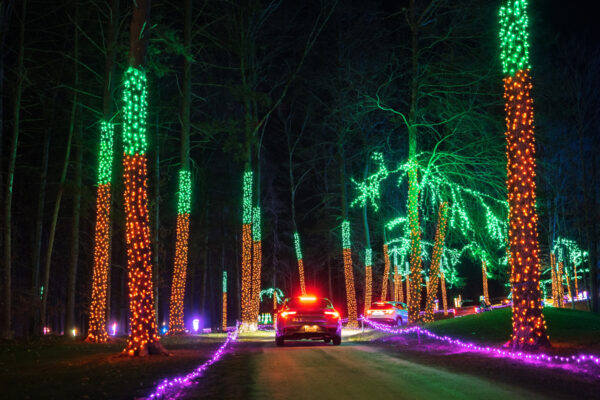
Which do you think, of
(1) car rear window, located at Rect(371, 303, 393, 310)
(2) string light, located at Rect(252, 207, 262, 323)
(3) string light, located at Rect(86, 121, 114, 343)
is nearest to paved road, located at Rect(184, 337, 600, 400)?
(3) string light, located at Rect(86, 121, 114, 343)

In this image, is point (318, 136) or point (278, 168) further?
point (278, 168)

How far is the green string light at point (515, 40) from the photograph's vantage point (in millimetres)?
14852

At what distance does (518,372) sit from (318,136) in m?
34.8

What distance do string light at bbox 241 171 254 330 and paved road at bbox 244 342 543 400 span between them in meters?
17.8

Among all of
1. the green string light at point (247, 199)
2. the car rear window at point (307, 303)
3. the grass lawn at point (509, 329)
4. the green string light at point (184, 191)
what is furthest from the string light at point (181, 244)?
the grass lawn at point (509, 329)

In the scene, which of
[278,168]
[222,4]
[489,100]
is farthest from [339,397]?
[278,168]

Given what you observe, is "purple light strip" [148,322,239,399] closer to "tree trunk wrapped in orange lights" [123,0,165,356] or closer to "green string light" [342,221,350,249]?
"tree trunk wrapped in orange lights" [123,0,165,356]

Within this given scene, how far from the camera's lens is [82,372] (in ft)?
39.0

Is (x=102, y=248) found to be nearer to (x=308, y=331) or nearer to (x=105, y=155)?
(x=105, y=155)

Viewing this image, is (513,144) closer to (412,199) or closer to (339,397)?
(339,397)

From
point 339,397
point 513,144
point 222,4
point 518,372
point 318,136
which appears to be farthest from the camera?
point 318,136

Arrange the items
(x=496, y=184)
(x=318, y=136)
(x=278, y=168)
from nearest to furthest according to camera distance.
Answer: (x=496, y=184), (x=318, y=136), (x=278, y=168)

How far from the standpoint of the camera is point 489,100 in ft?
81.1

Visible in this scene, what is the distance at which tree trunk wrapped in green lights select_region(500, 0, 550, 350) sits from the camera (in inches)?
541
